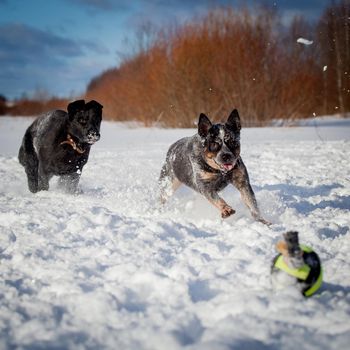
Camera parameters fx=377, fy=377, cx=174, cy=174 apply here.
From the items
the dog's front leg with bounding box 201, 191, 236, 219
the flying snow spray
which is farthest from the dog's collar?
the flying snow spray

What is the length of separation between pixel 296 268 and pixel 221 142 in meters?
2.19

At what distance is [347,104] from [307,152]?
1841 centimetres

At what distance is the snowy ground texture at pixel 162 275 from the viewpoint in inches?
71.9

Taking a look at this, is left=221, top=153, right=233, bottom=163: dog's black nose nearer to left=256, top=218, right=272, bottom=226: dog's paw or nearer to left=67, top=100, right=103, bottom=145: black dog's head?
left=256, top=218, right=272, bottom=226: dog's paw

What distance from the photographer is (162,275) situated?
2449 mm

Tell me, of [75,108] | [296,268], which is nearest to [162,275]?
[296,268]

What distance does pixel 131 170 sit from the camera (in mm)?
6922

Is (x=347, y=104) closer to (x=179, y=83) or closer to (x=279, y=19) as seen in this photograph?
(x=279, y=19)

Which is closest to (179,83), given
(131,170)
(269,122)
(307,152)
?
(269,122)

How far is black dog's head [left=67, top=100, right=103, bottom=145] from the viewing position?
5098mm

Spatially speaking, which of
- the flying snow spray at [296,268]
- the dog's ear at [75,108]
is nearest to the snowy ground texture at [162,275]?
the flying snow spray at [296,268]

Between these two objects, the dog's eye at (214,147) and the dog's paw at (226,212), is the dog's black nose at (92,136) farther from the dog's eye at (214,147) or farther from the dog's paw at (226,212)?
the dog's paw at (226,212)

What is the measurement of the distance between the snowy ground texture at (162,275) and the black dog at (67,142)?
68cm

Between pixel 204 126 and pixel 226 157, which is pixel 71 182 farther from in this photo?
pixel 226 157
